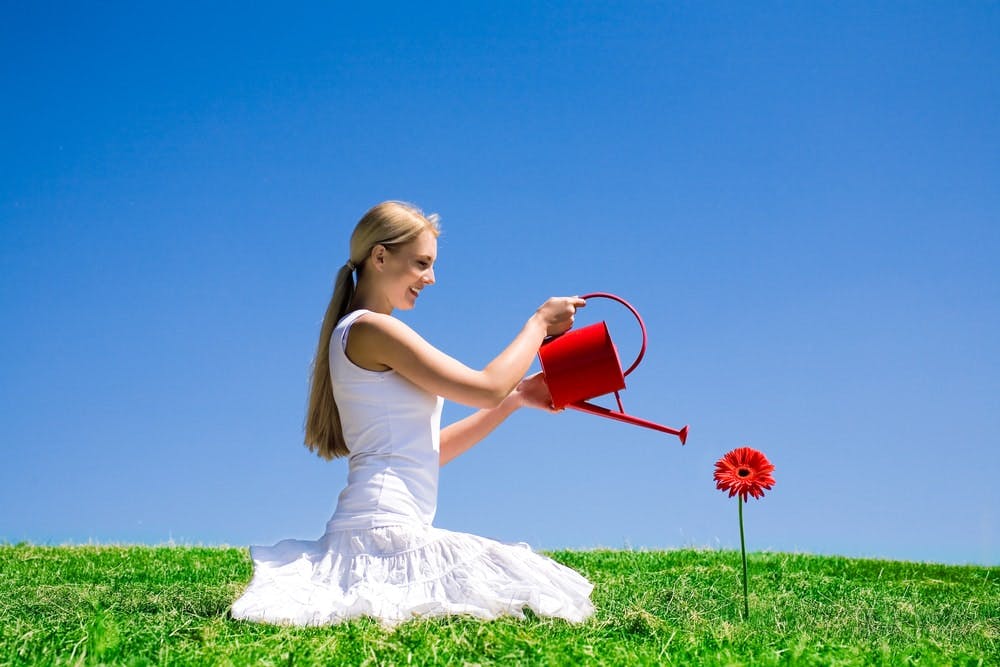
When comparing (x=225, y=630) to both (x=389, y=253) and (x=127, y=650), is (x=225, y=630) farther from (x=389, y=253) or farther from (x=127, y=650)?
(x=389, y=253)

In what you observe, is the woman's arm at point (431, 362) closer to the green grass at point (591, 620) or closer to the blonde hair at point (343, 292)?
the blonde hair at point (343, 292)

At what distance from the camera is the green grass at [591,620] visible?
9.11 feet

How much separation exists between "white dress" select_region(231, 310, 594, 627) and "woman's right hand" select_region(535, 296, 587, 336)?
0.51 meters

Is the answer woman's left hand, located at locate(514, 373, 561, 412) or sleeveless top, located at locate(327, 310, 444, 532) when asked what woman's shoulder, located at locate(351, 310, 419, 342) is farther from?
woman's left hand, located at locate(514, 373, 561, 412)

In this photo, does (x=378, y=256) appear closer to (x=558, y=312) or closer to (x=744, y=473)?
(x=558, y=312)

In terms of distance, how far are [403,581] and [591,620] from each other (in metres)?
0.68

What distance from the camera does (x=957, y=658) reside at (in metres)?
3.25

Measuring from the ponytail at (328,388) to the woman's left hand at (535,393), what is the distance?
28.5 inches

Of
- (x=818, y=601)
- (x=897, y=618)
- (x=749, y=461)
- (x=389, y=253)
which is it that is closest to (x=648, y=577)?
(x=818, y=601)

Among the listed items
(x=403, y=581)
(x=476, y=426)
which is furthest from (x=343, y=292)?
(x=403, y=581)

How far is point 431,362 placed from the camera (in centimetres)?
328

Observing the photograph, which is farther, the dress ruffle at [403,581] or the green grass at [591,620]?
the dress ruffle at [403,581]

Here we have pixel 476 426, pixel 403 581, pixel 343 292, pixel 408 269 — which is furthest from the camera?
pixel 476 426

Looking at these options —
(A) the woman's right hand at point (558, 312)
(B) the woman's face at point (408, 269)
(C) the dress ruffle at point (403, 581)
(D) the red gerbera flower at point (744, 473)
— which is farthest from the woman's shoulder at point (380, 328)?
(D) the red gerbera flower at point (744, 473)
